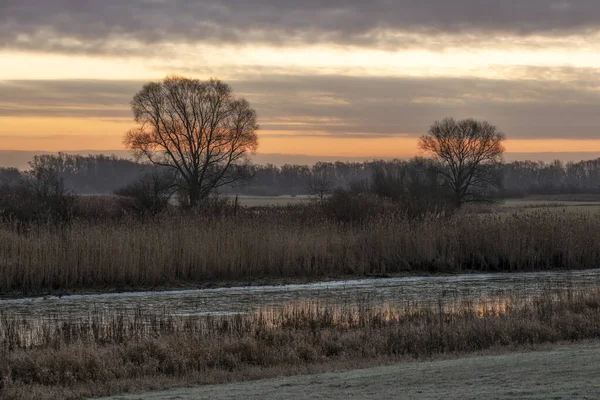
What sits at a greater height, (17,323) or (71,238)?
(71,238)

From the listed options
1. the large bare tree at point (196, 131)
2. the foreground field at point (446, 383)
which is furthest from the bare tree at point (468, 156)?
the foreground field at point (446, 383)

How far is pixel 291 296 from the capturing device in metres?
20.8

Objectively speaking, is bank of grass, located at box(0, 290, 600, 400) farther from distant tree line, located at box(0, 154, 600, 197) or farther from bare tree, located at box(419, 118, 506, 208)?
distant tree line, located at box(0, 154, 600, 197)

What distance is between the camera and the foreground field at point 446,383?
858cm

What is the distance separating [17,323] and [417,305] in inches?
368

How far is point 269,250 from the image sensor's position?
25.0 meters

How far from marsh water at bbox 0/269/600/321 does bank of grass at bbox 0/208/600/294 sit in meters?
1.27

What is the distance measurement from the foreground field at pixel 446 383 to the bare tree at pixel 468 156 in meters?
57.0

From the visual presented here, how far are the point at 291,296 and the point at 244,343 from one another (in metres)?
8.33

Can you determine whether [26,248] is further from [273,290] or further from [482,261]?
[482,261]

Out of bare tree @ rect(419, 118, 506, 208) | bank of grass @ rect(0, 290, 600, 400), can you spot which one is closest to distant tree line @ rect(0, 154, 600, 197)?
bare tree @ rect(419, 118, 506, 208)

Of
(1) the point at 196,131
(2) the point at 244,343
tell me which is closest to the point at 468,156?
(1) the point at 196,131

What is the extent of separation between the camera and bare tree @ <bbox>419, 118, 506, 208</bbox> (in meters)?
71.4

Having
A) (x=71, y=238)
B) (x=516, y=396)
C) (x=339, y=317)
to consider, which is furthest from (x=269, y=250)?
(x=516, y=396)
